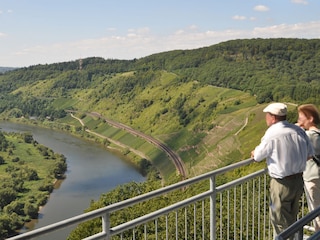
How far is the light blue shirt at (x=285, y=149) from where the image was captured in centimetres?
404

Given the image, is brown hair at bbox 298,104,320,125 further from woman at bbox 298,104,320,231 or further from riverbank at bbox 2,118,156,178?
riverbank at bbox 2,118,156,178

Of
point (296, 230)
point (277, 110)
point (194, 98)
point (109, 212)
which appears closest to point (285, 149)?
point (277, 110)

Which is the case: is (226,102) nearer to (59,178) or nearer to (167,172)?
(167,172)

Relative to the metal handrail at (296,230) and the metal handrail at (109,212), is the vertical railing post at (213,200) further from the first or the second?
the metal handrail at (296,230)

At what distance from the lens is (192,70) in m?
161

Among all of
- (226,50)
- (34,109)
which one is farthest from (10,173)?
(226,50)

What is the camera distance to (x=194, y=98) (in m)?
126

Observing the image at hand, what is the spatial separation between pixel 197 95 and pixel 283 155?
12375 cm

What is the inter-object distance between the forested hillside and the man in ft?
244

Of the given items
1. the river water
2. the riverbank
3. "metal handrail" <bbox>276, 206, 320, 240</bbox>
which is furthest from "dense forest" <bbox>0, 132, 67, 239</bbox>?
"metal handrail" <bbox>276, 206, 320, 240</bbox>

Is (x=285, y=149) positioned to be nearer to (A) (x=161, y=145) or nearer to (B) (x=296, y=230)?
(B) (x=296, y=230)

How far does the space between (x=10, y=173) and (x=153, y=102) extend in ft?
197

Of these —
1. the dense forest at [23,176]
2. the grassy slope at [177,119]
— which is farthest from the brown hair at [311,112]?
the grassy slope at [177,119]

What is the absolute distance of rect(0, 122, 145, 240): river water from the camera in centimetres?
6688
